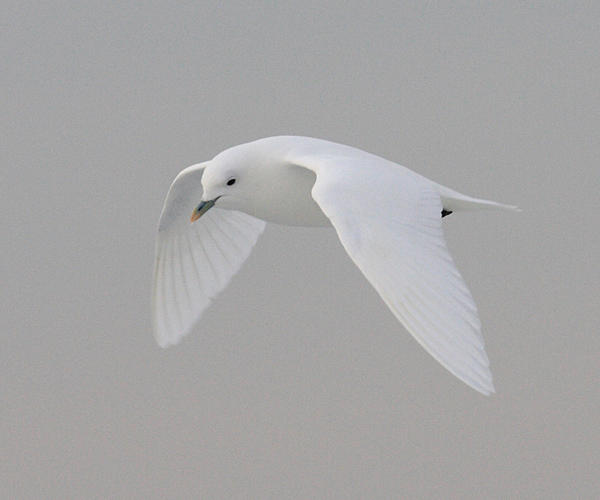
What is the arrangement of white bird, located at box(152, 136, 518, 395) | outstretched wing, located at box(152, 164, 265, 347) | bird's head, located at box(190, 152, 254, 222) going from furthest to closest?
1. outstretched wing, located at box(152, 164, 265, 347)
2. bird's head, located at box(190, 152, 254, 222)
3. white bird, located at box(152, 136, 518, 395)

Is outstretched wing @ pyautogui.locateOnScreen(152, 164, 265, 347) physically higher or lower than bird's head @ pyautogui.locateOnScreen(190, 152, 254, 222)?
lower

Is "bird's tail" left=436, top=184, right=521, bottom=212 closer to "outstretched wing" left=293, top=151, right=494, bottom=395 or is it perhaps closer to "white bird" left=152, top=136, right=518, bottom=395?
"white bird" left=152, top=136, right=518, bottom=395

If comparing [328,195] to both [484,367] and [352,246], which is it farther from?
[484,367]

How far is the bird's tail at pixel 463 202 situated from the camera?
5.89m

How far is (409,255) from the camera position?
15.6ft

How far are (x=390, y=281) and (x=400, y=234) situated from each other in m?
0.35

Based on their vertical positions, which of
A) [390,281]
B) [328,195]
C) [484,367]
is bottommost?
[484,367]

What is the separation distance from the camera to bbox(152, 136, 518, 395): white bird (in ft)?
14.8

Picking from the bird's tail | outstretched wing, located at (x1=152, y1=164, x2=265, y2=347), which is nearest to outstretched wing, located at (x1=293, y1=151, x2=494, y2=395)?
the bird's tail

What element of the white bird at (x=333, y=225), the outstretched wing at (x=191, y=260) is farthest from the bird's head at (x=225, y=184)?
the outstretched wing at (x=191, y=260)

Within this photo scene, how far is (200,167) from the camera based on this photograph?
6.49m

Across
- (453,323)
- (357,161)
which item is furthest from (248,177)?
(453,323)

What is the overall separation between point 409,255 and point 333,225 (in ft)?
1.24

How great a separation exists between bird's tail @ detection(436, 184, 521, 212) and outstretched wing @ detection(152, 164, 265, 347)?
147cm
